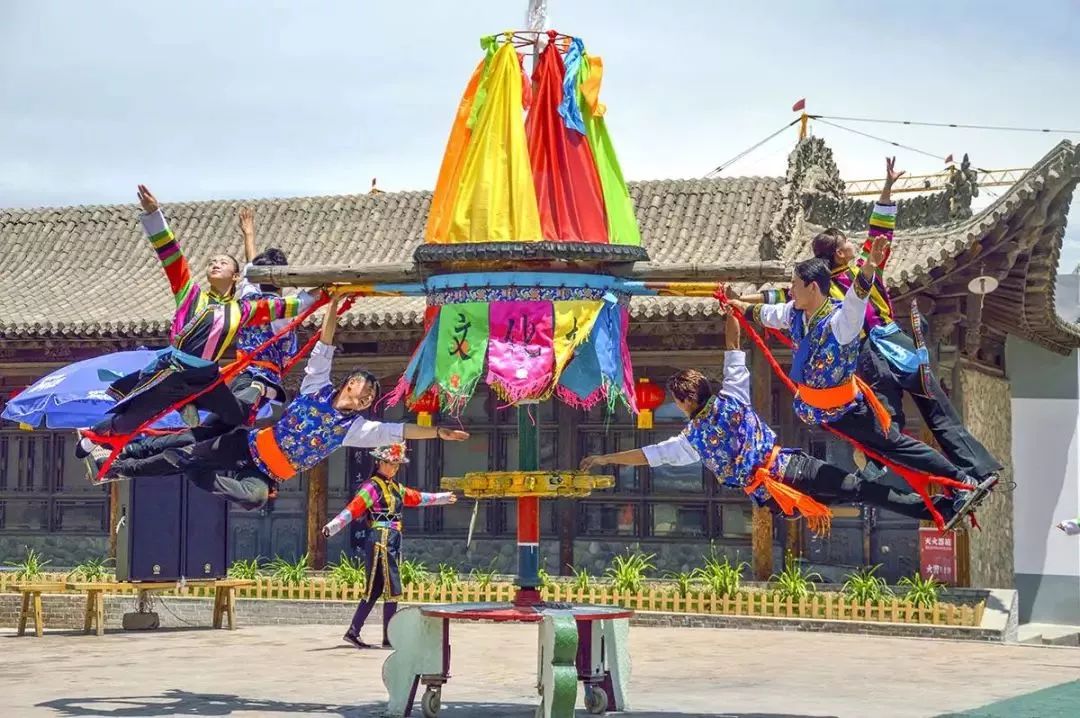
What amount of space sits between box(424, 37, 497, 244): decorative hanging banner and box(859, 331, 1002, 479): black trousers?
260cm

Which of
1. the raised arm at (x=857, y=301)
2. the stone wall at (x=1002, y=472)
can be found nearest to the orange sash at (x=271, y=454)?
the raised arm at (x=857, y=301)

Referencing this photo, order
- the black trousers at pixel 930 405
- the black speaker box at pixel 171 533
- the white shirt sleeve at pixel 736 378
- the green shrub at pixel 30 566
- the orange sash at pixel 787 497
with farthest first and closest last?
the green shrub at pixel 30 566 → the black speaker box at pixel 171 533 → the white shirt sleeve at pixel 736 378 → the orange sash at pixel 787 497 → the black trousers at pixel 930 405

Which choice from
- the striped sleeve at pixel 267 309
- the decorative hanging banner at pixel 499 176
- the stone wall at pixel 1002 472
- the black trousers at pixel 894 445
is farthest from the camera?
the stone wall at pixel 1002 472

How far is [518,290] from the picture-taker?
9.81 metres

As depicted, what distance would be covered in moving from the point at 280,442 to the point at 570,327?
1.90m

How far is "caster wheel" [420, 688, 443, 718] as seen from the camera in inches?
395

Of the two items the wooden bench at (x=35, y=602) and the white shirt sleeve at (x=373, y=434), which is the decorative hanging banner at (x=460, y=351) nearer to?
the white shirt sleeve at (x=373, y=434)

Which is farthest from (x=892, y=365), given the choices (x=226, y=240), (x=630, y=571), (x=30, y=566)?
(x=226, y=240)

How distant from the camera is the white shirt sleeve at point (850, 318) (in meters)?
9.12

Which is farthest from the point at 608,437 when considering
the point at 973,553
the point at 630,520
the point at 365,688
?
the point at 365,688

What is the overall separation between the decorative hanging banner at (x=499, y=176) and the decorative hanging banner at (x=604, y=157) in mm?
423

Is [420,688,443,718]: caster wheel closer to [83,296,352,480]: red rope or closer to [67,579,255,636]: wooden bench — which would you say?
[83,296,352,480]: red rope

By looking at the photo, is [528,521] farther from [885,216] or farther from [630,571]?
[630,571]

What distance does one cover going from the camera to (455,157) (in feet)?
33.3
